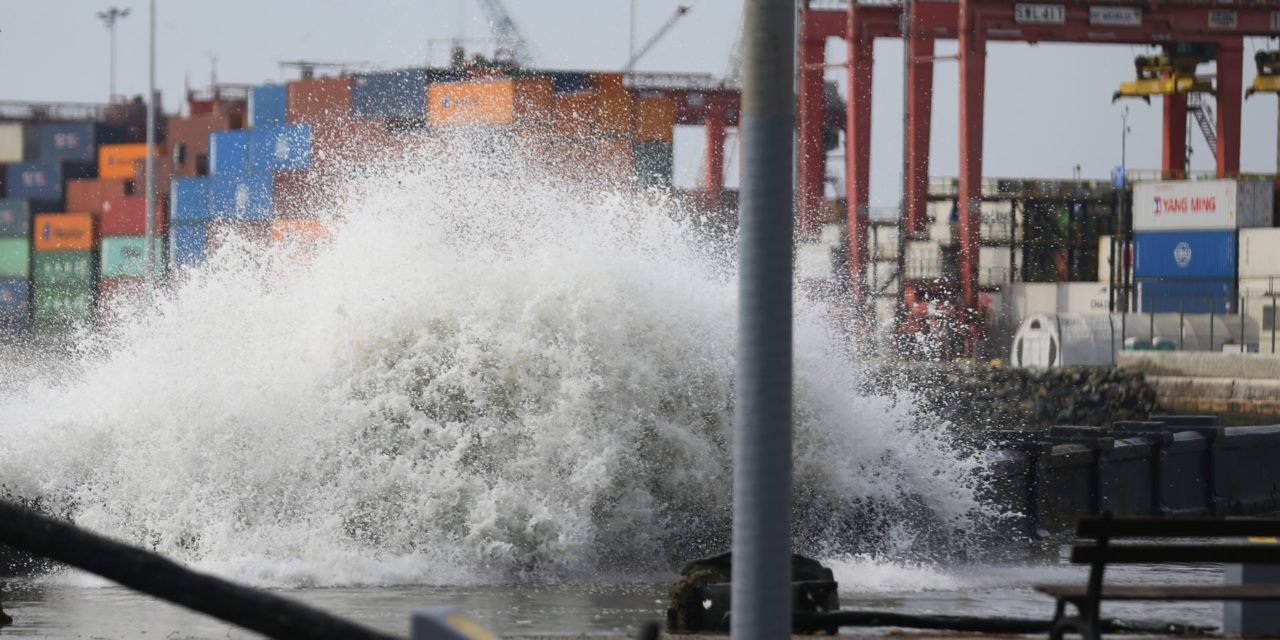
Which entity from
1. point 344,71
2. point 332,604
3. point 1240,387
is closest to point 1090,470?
point 332,604

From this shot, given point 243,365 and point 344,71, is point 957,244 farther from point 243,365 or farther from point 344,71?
point 243,365

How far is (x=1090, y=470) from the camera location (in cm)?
1870

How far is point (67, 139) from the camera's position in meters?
86.8

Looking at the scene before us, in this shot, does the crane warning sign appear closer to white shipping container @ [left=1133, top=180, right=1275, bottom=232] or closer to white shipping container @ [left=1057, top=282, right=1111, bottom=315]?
white shipping container @ [left=1133, top=180, right=1275, bottom=232]

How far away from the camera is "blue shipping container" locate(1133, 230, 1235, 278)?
5150 centimetres

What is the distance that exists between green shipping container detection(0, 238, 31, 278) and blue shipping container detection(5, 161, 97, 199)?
3980 millimetres

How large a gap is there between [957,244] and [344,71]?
24.9 metres

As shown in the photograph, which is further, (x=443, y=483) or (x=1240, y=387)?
(x=1240, y=387)

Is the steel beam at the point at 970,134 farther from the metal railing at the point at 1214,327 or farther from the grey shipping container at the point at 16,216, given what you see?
the grey shipping container at the point at 16,216

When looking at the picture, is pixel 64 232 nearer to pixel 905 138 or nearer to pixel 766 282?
pixel 905 138

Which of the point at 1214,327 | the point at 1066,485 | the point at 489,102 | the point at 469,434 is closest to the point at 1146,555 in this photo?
the point at 469,434

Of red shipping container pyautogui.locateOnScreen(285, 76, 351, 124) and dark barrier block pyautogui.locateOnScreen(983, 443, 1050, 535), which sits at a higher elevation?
red shipping container pyautogui.locateOnScreen(285, 76, 351, 124)

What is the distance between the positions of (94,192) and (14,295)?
5.83 meters

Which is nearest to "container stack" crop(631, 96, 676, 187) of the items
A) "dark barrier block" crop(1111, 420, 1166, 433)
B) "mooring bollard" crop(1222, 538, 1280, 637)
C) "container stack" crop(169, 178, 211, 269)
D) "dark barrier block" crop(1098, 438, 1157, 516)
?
"container stack" crop(169, 178, 211, 269)
